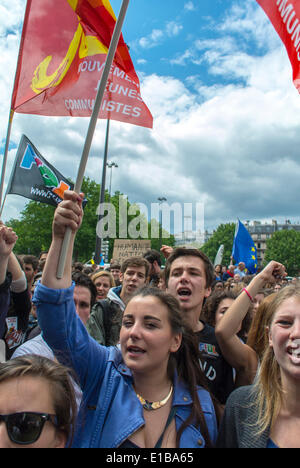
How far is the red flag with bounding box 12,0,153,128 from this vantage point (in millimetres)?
3350

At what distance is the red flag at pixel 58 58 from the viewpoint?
11.0 ft

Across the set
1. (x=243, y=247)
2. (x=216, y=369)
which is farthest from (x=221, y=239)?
(x=216, y=369)

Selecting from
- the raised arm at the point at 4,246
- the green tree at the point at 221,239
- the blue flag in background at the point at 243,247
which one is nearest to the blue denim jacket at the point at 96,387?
the raised arm at the point at 4,246

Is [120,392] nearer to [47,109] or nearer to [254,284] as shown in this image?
[254,284]

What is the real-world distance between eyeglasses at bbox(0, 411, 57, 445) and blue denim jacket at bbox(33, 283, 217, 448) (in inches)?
10.2

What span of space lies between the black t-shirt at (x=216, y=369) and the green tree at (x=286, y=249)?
70.7 m

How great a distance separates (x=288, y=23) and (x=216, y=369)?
266cm

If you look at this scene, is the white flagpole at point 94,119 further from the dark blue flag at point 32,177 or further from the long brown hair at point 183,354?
the dark blue flag at point 32,177

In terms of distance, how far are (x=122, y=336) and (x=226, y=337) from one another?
87 centimetres

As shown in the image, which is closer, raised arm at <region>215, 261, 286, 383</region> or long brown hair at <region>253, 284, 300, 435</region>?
long brown hair at <region>253, 284, 300, 435</region>

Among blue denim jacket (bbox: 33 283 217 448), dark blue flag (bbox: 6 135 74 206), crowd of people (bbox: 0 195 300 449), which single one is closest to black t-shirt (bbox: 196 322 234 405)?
crowd of people (bbox: 0 195 300 449)

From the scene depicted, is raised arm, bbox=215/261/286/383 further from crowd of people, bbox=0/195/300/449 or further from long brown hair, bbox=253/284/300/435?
long brown hair, bbox=253/284/300/435

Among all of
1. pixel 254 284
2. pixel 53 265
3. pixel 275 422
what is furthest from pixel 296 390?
pixel 53 265

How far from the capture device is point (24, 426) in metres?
1.25
